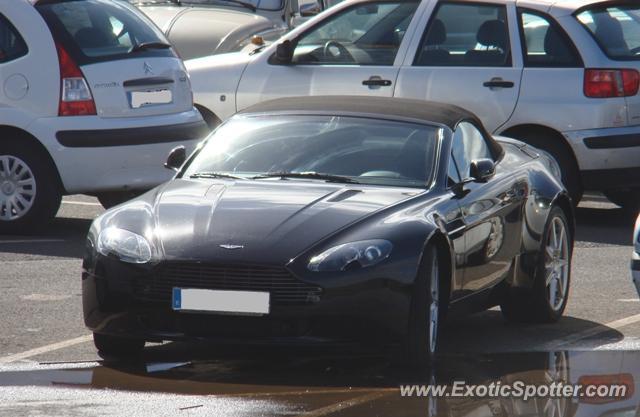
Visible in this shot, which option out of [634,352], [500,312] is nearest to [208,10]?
[500,312]

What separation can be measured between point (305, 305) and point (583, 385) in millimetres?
1329

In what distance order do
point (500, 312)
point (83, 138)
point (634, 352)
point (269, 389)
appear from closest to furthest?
point (269, 389)
point (634, 352)
point (500, 312)
point (83, 138)

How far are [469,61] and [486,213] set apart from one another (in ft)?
16.5

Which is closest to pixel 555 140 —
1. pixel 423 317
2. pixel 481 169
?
pixel 481 169

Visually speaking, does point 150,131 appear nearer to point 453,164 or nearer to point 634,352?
point 453,164

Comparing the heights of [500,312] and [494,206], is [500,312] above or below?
below

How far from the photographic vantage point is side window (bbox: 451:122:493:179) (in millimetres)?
8742

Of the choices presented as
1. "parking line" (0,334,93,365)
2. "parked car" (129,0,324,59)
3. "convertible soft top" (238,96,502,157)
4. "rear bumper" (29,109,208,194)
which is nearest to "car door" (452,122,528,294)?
"convertible soft top" (238,96,502,157)

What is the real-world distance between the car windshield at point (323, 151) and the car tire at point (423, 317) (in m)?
0.85

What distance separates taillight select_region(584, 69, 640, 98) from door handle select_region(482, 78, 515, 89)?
62cm

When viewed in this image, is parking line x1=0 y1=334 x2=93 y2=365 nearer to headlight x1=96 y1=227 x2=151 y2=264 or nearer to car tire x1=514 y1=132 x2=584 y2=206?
headlight x1=96 y1=227 x2=151 y2=264

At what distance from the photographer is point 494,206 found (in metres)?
8.66

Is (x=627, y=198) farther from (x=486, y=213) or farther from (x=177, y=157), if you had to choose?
(x=177, y=157)

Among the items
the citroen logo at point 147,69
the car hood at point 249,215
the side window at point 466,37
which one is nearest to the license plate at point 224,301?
the car hood at point 249,215
